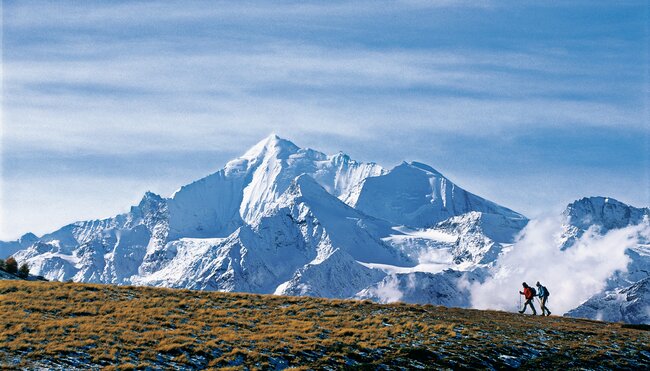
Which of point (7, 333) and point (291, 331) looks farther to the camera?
point (291, 331)

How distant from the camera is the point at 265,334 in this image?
52812 millimetres

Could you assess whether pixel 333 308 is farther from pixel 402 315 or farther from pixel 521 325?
pixel 521 325

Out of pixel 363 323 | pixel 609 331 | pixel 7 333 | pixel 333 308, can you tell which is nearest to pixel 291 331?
pixel 363 323

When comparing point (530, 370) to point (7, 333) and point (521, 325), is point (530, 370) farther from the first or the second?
point (7, 333)

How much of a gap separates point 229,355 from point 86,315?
13.1 m

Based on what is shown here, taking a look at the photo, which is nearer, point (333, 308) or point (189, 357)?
point (189, 357)

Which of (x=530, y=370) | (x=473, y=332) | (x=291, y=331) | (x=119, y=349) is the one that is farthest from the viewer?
(x=473, y=332)

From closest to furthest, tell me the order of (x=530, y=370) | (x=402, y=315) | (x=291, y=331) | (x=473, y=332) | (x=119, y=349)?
(x=119, y=349) → (x=530, y=370) → (x=291, y=331) → (x=473, y=332) → (x=402, y=315)

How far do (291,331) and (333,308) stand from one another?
1173cm

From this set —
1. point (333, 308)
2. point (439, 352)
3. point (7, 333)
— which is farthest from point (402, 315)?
point (7, 333)

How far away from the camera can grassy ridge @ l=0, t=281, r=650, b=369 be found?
4678 cm

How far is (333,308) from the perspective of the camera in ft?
216

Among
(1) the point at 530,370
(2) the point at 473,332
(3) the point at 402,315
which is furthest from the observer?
(3) the point at 402,315

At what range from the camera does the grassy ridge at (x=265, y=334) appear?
4678 cm
